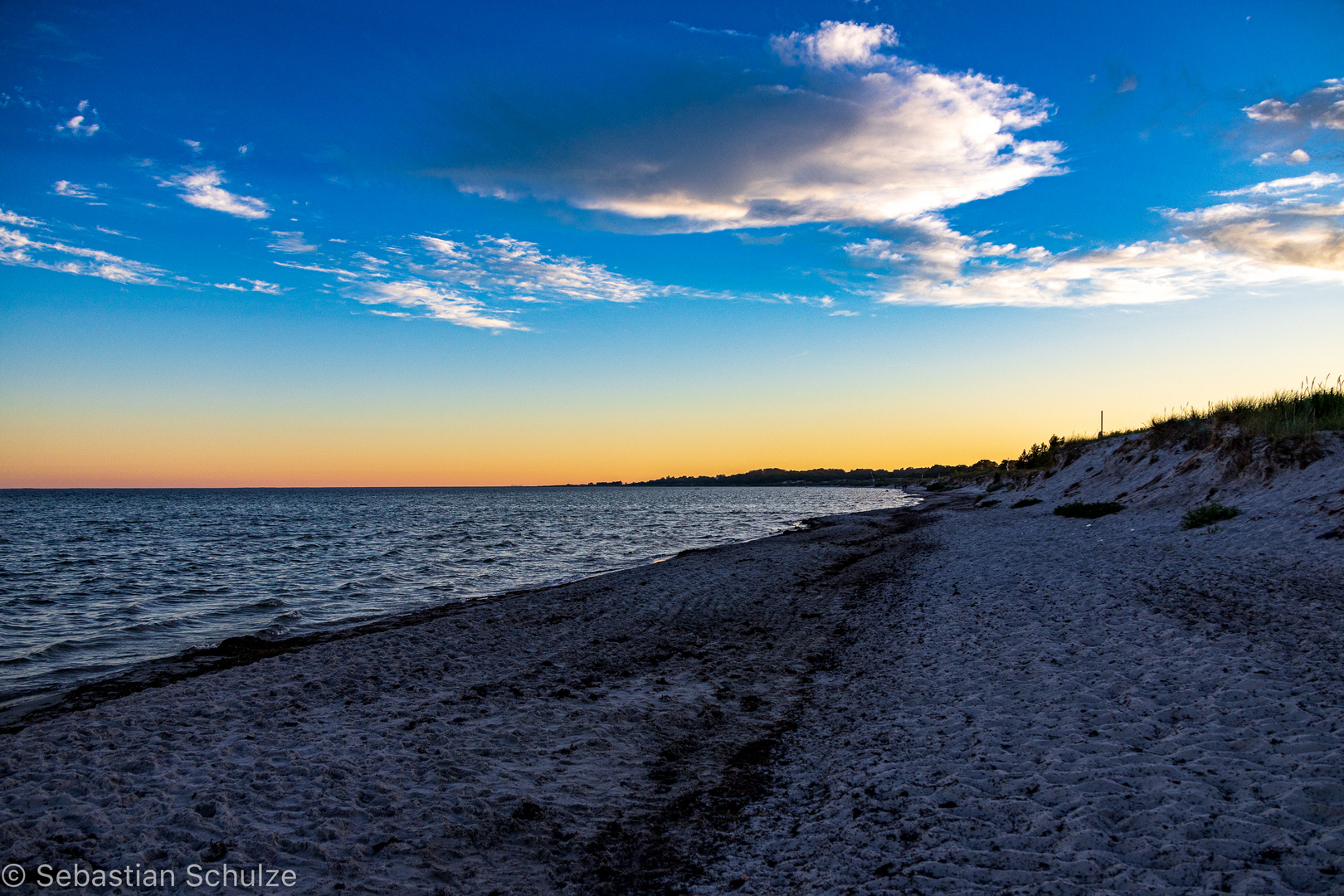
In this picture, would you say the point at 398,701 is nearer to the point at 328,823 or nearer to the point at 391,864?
the point at 328,823

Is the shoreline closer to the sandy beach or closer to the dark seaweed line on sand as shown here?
the dark seaweed line on sand

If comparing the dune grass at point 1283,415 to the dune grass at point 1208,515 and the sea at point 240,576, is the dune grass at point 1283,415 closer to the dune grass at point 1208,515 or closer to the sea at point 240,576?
the dune grass at point 1208,515

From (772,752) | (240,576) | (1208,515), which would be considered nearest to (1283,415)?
(1208,515)

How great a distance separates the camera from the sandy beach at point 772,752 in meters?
4.97

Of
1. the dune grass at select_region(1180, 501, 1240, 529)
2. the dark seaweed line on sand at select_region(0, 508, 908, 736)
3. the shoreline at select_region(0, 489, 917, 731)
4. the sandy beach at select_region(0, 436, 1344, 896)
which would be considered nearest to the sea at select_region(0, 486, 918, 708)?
the shoreline at select_region(0, 489, 917, 731)

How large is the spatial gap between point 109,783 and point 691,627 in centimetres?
1039

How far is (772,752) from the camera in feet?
25.7

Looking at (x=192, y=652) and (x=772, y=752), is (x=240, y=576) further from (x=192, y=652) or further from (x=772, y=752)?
(x=772, y=752)

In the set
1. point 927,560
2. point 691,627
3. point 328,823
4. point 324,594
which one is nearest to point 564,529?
point 324,594

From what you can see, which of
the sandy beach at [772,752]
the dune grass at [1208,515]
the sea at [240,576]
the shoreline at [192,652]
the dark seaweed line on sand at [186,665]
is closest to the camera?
the sandy beach at [772,752]

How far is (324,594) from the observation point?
869 inches

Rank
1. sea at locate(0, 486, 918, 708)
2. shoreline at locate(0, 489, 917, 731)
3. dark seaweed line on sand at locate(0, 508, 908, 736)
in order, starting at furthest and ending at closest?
sea at locate(0, 486, 918, 708), shoreline at locate(0, 489, 917, 731), dark seaweed line on sand at locate(0, 508, 908, 736)

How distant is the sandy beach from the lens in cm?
497

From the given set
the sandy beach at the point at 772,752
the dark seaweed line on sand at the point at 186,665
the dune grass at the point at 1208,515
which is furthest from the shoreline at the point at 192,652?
the dune grass at the point at 1208,515
